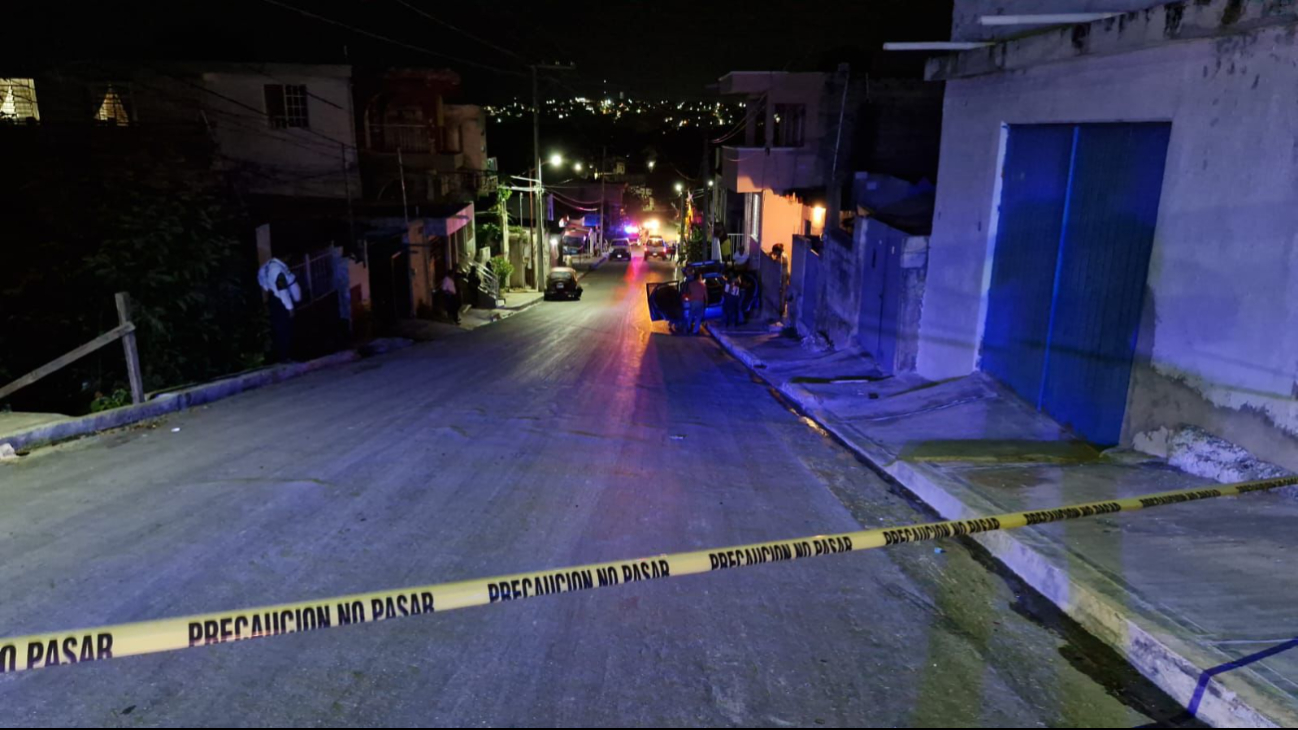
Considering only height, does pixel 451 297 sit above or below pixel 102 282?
below

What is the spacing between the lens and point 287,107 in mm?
28609

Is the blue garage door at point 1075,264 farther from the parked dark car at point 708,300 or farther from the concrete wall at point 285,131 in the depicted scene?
the concrete wall at point 285,131

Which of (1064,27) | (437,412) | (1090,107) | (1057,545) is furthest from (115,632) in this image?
(1064,27)

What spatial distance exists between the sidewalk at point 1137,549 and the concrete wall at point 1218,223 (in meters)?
0.73

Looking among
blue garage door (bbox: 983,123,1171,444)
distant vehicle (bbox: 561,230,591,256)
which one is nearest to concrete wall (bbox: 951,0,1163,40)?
blue garage door (bbox: 983,123,1171,444)

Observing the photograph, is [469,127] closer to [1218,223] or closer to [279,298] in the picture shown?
[279,298]

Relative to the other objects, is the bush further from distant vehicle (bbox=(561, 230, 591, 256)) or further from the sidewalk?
distant vehicle (bbox=(561, 230, 591, 256))

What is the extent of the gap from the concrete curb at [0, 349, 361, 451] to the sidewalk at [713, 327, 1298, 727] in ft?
26.6

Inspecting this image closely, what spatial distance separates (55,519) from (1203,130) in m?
9.17

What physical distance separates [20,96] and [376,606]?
108ft

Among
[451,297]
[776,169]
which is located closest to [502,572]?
[451,297]

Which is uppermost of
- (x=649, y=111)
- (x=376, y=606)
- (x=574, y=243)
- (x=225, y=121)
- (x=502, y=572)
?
(x=649, y=111)

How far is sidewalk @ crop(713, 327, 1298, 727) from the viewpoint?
351cm

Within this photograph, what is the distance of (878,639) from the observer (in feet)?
12.9
